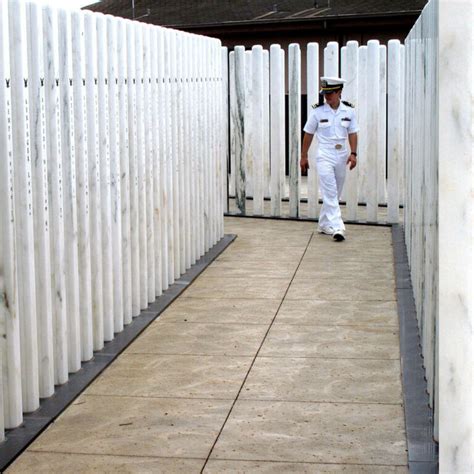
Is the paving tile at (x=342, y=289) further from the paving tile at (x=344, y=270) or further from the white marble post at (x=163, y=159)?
the white marble post at (x=163, y=159)

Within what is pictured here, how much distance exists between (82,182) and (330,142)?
273 inches

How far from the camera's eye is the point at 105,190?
8539 mm

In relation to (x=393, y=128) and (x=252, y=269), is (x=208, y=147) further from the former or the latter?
(x=393, y=128)

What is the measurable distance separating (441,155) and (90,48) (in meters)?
4.83

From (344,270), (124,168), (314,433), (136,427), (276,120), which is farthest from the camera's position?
(276,120)

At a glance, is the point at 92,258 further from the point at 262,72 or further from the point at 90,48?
the point at 262,72

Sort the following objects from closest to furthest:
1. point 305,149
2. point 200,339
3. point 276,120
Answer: point 200,339, point 305,149, point 276,120

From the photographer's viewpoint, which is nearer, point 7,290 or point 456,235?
point 456,235

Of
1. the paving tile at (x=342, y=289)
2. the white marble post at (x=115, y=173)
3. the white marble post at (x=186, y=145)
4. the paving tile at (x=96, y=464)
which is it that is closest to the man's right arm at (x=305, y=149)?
the white marble post at (x=186, y=145)

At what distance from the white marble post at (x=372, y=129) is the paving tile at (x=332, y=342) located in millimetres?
6620

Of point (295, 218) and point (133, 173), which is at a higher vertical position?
point (133, 173)

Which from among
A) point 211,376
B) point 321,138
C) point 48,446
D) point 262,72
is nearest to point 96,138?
point 211,376

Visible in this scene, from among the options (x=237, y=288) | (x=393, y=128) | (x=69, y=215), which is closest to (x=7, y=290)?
(x=69, y=215)

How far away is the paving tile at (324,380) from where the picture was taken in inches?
278
